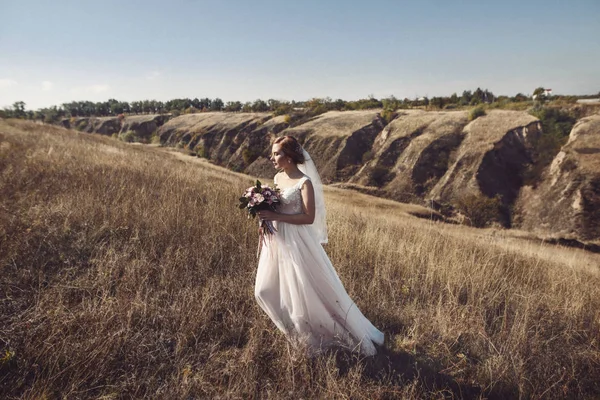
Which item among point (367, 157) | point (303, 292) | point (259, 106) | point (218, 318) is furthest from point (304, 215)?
point (259, 106)

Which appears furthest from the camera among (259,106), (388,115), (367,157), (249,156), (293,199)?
(259,106)

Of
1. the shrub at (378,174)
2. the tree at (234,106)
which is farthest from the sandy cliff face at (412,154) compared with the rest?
the tree at (234,106)

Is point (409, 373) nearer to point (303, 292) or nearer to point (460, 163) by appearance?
point (303, 292)

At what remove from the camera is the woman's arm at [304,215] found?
10.3ft

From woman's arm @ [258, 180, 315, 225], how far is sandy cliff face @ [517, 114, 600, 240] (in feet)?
84.5

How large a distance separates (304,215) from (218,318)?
Result: 5.12ft

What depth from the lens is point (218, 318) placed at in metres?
3.54

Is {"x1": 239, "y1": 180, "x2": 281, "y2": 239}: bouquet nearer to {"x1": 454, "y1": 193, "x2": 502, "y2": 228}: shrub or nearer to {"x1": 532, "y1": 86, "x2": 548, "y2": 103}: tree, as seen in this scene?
{"x1": 454, "y1": 193, "x2": 502, "y2": 228}: shrub

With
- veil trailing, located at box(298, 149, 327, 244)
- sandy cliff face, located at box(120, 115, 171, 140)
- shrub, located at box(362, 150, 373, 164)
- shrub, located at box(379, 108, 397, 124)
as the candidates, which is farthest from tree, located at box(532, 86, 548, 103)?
sandy cliff face, located at box(120, 115, 171, 140)

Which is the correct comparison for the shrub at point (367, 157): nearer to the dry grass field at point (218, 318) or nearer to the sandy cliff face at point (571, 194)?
the sandy cliff face at point (571, 194)

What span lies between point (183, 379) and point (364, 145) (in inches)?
1488

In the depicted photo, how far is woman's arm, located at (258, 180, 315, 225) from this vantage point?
10.3ft

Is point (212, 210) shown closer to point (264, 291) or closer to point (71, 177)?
point (264, 291)

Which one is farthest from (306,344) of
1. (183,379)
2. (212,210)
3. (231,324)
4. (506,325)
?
(212,210)
